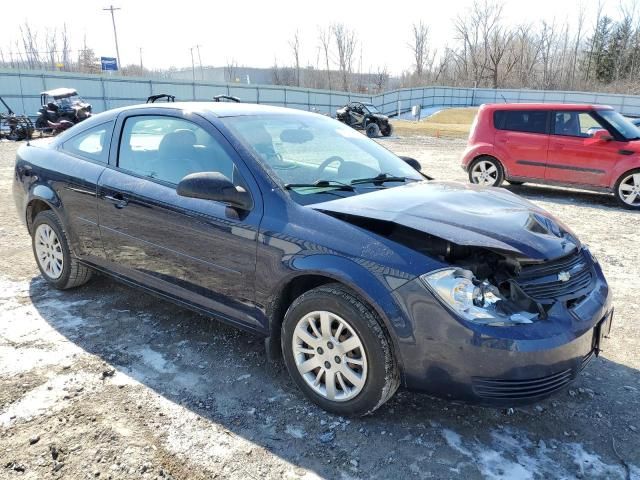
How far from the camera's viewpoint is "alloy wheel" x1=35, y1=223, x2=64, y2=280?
419 centimetres

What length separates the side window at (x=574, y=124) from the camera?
27.7 ft

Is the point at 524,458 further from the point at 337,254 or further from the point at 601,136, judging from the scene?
the point at 601,136

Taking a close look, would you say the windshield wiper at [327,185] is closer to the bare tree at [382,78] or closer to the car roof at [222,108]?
the car roof at [222,108]

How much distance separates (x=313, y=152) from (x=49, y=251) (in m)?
2.50

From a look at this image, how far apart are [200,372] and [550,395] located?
6.41 ft

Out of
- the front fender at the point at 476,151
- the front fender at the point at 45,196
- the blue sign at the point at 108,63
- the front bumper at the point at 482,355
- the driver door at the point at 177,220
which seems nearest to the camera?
the front bumper at the point at 482,355

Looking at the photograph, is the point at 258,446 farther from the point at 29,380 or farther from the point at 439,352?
the point at 29,380

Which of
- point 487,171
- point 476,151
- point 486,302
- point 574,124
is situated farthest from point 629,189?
point 486,302

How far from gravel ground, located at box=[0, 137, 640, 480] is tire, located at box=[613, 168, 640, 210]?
17.0 ft

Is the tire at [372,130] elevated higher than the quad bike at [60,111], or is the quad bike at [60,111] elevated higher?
the quad bike at [60,111]

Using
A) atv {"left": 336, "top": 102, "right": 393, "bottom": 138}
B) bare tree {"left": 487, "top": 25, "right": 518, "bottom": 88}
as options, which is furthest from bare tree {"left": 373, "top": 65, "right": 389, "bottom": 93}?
atv {"left": 336, "top": 102, "right": 393, "bottom": 138}

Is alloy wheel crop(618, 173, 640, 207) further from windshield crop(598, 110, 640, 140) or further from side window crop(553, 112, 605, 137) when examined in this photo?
side window crop(553, 112, 605, 137)

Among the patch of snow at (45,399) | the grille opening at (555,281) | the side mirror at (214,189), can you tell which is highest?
the side mirror at (214,189)

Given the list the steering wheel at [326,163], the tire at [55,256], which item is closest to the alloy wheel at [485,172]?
the steering wheel at [326,163]
